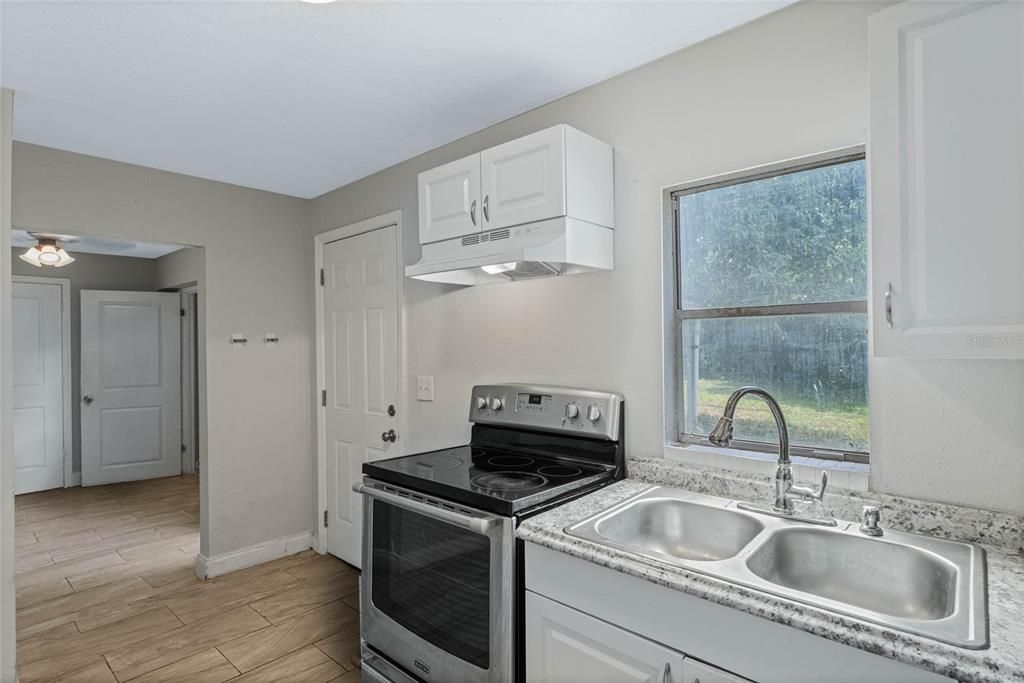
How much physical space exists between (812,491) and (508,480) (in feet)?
2.95

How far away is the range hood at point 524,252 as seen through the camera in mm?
1885

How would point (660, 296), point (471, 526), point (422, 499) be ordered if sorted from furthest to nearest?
point (660, 296)
point (422, 499)
point (471, 526)

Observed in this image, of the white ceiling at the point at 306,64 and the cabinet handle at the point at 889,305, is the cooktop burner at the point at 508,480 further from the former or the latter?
the white ceiling at the point at 306,64

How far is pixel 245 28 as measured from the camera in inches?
69.2

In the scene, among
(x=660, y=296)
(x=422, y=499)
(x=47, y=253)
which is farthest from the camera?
(x=47, y=253)

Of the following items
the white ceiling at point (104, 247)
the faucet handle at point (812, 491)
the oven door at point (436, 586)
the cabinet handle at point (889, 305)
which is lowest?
the oven door at point (436, 586)

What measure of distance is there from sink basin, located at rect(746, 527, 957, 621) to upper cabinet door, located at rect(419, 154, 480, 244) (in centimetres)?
146

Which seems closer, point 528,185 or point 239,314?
point 528,185

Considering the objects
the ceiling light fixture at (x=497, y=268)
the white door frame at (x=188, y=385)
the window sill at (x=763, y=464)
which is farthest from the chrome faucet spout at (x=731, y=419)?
the white door frame at (x=188, y=385)

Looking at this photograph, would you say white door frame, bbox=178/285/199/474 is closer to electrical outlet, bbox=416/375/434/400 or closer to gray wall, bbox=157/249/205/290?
gray wall, bbox=157/249/205/290

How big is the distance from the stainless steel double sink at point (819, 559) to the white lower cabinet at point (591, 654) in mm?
202

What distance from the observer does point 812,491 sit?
1.53m

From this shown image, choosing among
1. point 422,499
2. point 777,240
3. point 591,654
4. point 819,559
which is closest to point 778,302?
point 777,240

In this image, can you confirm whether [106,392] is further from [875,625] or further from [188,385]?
[875,625]
